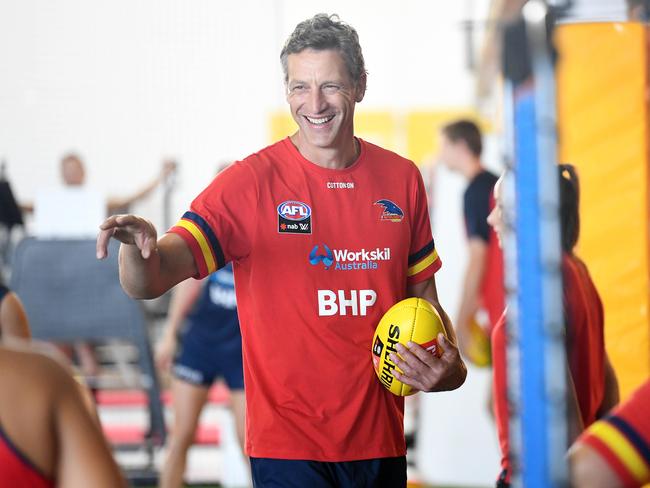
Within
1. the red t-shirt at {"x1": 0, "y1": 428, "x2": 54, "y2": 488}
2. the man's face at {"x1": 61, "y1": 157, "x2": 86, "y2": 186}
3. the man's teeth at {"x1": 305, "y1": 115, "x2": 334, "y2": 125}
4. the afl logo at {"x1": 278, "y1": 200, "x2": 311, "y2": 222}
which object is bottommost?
the man's face at {"x1": 61, "y1": 157, "x2": 86, "y2": 186}

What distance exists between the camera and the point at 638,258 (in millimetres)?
4875

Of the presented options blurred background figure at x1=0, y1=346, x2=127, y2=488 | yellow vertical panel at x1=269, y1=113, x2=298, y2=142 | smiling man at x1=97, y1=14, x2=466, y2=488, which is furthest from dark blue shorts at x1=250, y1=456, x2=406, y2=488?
yellow vertical panel at x1=269, y1=113, x2=298, y2=142

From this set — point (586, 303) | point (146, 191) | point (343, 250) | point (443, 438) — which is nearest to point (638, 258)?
point (586, 303)

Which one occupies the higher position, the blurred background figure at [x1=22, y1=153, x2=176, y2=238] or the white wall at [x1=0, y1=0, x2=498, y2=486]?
the white wall at [x1=0, y1=0, x2=498, y2=486]

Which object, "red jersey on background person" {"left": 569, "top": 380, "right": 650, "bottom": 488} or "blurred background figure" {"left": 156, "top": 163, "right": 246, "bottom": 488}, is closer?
"red jersey on background person" {"left": 569, "top": 380, "right": 650, "bottom": 488}

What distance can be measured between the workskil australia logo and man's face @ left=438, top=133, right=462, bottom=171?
379 cm

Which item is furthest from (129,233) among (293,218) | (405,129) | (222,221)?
→ (405,129)

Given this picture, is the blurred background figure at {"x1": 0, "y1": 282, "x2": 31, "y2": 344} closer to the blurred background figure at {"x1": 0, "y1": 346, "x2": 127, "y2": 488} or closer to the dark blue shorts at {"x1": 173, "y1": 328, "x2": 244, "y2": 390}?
the dark blue shorts at {"x1": 173, "y1": 328, "x2": 244, "y2": 390}

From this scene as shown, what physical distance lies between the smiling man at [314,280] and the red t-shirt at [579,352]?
144 mm

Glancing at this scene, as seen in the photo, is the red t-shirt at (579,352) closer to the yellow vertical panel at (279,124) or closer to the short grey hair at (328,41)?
the short grey hair at (328,41)

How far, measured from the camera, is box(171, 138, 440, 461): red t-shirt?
117 inches

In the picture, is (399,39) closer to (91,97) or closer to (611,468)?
(91,97)

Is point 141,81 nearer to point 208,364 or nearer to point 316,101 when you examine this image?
point 208,364

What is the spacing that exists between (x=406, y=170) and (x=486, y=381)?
435 cm
